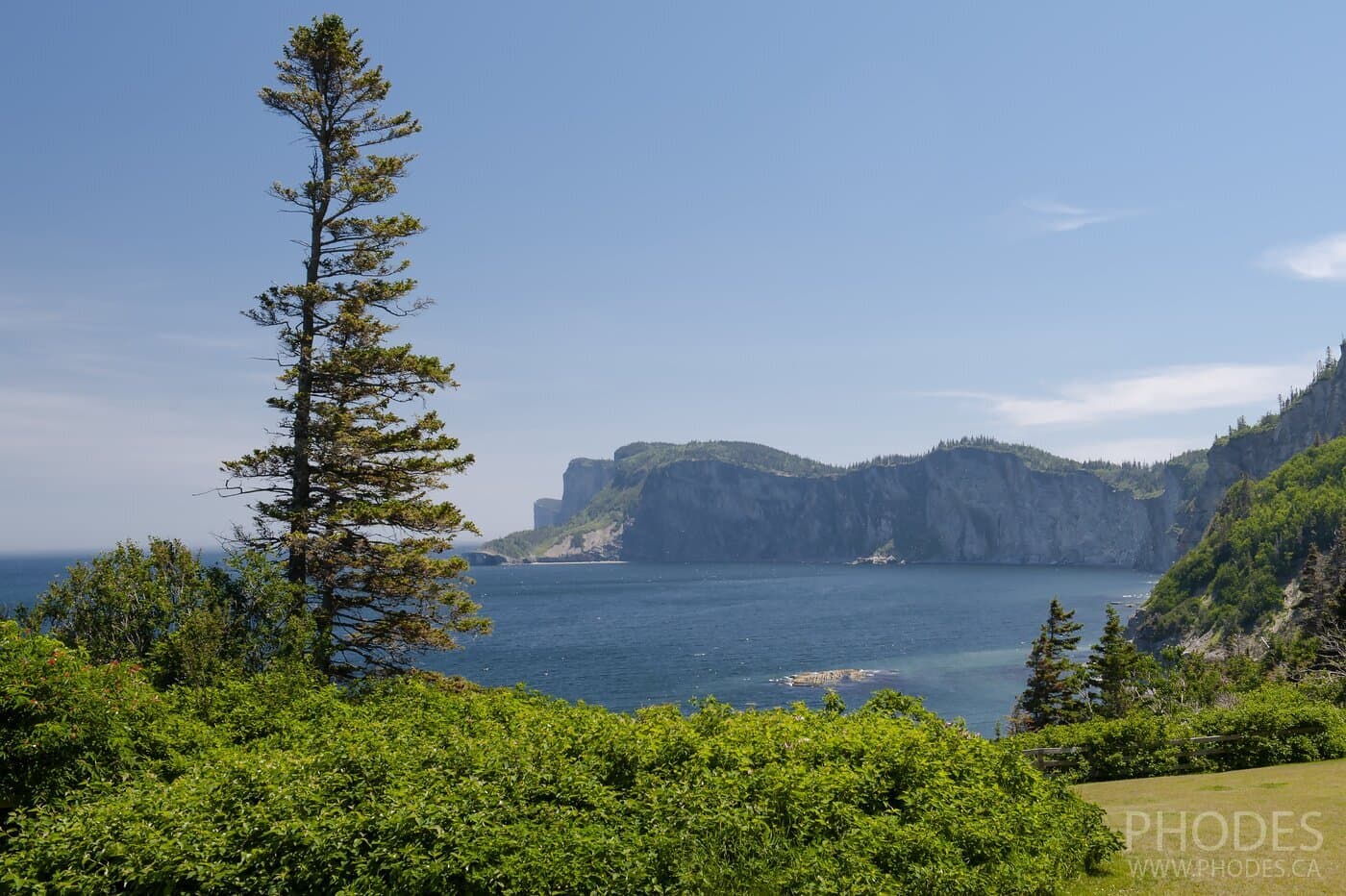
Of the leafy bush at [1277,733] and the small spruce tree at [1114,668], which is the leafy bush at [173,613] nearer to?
the leafy bush at [1277,733]

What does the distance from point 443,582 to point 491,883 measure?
15641mm

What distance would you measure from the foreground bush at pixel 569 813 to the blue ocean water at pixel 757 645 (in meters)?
29.6

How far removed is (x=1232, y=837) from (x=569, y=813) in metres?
11.3

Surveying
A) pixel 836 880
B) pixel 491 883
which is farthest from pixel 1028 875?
pixel 491 883

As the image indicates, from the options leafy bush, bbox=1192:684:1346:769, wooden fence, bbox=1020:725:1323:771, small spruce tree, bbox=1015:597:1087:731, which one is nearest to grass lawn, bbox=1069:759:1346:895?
wooden fence, bbox=1020:725:1323:771

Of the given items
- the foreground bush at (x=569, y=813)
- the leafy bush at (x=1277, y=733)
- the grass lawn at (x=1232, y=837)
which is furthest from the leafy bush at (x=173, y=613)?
the leafy bush at (x=1277, y=733)

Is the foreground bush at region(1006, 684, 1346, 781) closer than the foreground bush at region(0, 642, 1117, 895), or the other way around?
the foreground bush at region(0, 642, 1117, 895)

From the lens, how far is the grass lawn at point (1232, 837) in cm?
1108

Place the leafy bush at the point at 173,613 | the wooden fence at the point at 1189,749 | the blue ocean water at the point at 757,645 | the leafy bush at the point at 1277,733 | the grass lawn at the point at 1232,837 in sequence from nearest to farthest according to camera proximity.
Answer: the grass lawn at the point at 1232,837 < the leafy bush at the point at 173,613 < the wooden fence at the point at 1189,749 < the leafy bush at the point at 1277,733 < the blue ocean water at the point at 757,645

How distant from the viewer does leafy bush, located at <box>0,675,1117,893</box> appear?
788 centimetres

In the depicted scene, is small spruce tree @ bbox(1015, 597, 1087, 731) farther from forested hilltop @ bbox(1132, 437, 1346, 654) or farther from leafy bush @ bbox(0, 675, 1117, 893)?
leafy bush @ bbox(0, 675, 1117, 893)

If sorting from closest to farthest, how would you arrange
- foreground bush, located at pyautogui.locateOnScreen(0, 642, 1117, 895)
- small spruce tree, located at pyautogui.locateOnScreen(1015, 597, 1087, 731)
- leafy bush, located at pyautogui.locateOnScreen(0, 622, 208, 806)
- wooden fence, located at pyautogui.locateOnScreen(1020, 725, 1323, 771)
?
foreground bush, located at pyautogui.locateOnScreen(0, 642, 1117, 895) < leafy bush, located at pyautogui.locateOnScreen(0, 622, 208, 806) < wooden fence, located at pyautogui.locateOnScreen(1020, 725, 1323, 771) < small spruce tree, located at pyautogui.locateOnScreen(1015, 597, 1087, 731)

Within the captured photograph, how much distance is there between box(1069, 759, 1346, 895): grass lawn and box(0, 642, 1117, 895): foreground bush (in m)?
0.91

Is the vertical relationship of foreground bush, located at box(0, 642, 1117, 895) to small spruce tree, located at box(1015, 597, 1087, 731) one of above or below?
above
